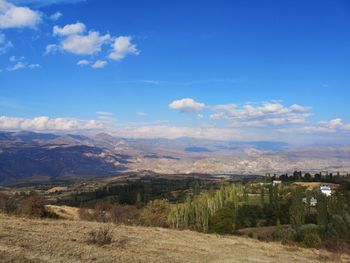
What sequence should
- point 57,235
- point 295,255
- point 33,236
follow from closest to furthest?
point 33,236 < point 57,235 < point 295,255

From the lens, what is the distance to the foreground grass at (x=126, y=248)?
1878 cm

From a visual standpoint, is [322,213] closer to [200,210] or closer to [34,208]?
[200,210]

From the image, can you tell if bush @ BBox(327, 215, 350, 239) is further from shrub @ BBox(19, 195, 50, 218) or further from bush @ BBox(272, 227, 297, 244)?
shrub @ BBox(19, 195, 50, 218)

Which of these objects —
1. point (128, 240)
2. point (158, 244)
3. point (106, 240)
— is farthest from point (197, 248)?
point (106, 240)

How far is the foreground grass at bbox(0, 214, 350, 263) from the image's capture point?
18.8 m

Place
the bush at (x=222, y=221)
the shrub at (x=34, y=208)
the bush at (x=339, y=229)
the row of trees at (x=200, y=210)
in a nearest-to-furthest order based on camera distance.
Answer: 1. the shrub at (x=34, y=208)
2. the bush at (x=339, y=229)
3. the row of trees at (x=200, y=210)
4. the bush at (x=222, y=221)

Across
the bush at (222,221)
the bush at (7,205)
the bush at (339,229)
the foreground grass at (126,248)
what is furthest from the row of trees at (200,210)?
the foreground grass at (126,248)

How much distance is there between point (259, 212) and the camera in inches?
5492

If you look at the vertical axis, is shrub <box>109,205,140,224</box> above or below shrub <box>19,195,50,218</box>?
below

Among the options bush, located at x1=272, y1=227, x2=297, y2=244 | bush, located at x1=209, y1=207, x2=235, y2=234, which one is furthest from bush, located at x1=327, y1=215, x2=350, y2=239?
bush, located at x1=209, y1=207, x2=235, y2=234

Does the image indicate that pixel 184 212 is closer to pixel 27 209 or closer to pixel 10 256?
pixel 27 209

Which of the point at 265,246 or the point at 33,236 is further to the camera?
the point at 265,246

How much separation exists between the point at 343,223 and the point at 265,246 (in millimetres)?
45390

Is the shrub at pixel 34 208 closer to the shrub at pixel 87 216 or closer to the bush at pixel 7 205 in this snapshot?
the bush at pixel 7 205
